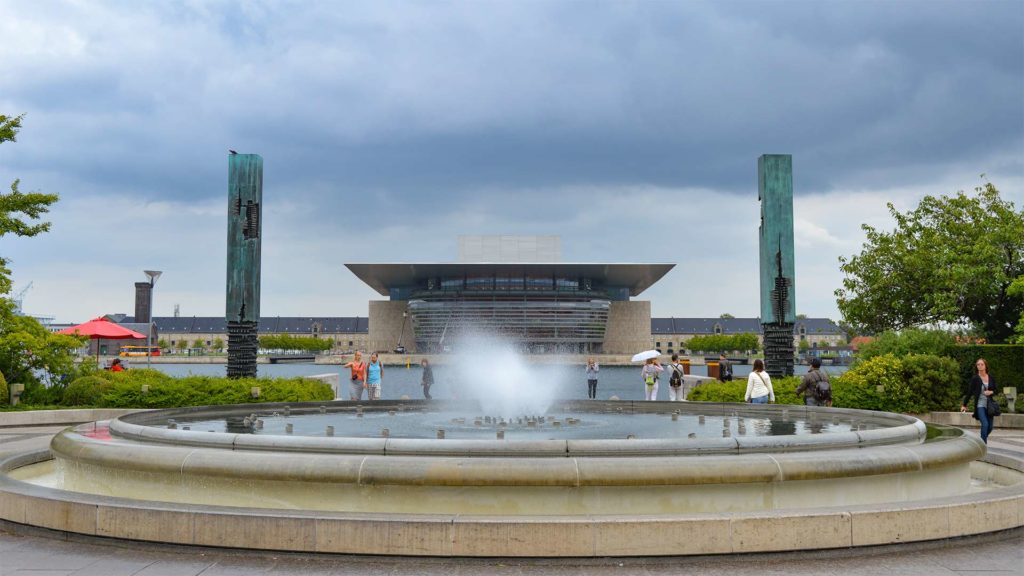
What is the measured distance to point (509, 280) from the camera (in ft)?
357

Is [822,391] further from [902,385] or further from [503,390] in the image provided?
[902,385]

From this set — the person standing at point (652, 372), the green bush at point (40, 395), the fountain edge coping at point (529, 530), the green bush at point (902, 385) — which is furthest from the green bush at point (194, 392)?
the green bush at point (902, 385)

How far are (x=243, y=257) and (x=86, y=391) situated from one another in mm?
5086

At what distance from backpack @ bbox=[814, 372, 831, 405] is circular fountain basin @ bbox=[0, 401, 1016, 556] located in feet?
18.7

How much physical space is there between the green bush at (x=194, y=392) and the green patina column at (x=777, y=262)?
39.3ft

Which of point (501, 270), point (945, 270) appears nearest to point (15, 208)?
point (945, 270)

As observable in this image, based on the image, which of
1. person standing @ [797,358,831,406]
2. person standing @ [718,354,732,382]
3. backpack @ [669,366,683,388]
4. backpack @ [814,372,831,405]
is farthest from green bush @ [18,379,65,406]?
person standing @ [718,354,732,382]

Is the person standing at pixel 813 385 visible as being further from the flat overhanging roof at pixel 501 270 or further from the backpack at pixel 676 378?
the flat overhanging roof at pixel 501 270

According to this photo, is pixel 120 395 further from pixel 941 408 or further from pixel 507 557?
pixel 941 408

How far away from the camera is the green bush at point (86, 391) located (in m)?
19.9

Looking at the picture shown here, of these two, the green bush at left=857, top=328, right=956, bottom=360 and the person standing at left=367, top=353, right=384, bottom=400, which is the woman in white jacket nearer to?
the person standing at left=367, top=353, right=384, bottom=400

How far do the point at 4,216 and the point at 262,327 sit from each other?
185 meters

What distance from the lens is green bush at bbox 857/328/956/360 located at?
74.5 ft

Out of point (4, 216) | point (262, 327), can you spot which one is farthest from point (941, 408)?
point (262, 327)
